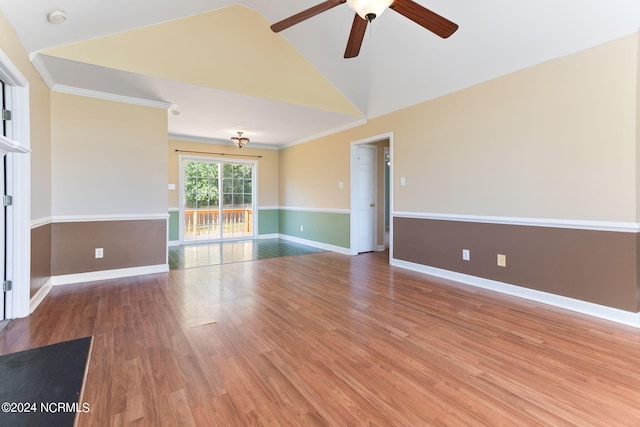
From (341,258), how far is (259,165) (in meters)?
3.63

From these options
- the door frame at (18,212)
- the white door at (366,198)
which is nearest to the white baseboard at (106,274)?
the door frame at (18,212)

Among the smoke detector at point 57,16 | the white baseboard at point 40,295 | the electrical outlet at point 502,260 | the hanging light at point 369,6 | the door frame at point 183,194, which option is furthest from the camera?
the door frame at point 183,194

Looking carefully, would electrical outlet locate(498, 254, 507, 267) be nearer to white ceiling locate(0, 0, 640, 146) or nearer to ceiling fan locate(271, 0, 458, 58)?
white ceiling locate(0, 0, 640, 146)

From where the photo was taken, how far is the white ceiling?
2504 mm

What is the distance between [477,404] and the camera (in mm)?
1522

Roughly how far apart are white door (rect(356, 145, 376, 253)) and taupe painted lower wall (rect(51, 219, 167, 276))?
325 cm

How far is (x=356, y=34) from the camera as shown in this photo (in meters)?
2.33

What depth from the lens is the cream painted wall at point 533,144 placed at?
254cm

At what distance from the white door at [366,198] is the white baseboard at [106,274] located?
330cm

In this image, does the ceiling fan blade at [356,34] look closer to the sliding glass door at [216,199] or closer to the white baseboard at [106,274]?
the white baseboard at [106,274]

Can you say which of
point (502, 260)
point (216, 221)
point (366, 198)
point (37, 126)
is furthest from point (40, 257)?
point (502, 260)

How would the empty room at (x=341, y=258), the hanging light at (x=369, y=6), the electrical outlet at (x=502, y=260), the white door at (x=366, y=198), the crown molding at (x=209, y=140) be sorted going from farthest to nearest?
the crown molding at (x=209, y=140) → the white door at (x=366, y=198) → the electrical outlet at (x=502, y=260) → the hanging light at (x=369, y=6) → the empty room at (x=341, y=258)

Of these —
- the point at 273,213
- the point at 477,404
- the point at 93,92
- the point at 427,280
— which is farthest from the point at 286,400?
the point at 273,213

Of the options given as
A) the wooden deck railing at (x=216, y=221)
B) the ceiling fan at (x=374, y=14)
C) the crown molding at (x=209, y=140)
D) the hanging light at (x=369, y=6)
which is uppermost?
the crown molding at (x=209, y=140)
